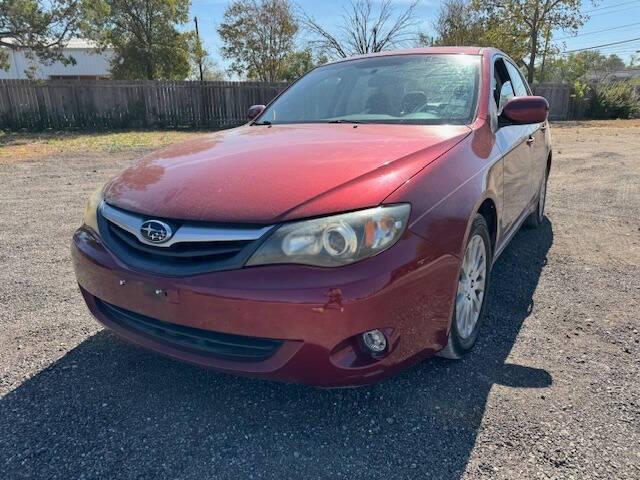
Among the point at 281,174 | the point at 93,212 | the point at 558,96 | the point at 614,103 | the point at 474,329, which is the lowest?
the point at 474,329

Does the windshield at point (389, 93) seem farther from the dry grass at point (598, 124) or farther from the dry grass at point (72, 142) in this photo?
the dry grass at point (598, 124)

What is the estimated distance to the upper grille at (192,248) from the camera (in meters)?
1.89

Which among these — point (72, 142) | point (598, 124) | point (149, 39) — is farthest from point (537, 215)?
point (149, 39)

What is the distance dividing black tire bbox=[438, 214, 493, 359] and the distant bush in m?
25.8

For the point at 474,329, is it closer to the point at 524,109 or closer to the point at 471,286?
the point at 471,286

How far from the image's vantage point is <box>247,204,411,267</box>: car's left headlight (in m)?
1.82

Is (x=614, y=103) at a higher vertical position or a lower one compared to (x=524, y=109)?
lower

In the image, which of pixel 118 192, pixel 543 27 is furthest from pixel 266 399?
pixel 543 27

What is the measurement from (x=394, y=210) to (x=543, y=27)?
3009cm

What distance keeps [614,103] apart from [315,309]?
2758 cm

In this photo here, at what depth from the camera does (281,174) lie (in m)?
2.17

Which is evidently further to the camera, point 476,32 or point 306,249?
point 476,32

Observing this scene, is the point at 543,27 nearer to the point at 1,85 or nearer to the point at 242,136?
the point at 1,85

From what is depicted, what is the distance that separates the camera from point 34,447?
2.02 m
